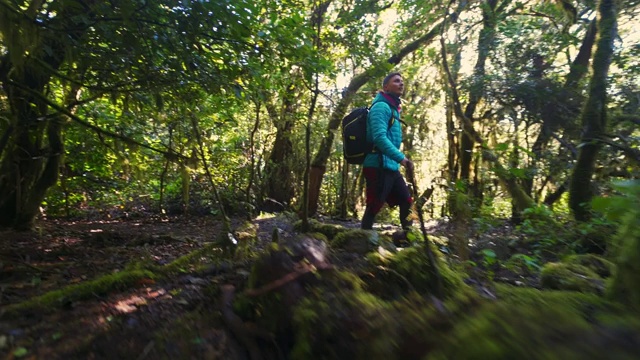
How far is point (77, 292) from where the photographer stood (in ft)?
9.94

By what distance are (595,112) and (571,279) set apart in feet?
14.9

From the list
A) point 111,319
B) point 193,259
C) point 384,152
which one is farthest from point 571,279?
point 193,259

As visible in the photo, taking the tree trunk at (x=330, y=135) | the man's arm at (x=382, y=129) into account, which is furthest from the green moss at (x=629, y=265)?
the tree trunk at (x=330, y=135)

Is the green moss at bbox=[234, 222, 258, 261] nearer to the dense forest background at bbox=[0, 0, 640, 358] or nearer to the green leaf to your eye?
the dense forest background at bbox=[0, 0, 640, 358]

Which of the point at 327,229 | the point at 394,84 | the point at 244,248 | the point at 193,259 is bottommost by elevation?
the point at 193,259

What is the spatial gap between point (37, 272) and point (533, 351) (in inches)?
184

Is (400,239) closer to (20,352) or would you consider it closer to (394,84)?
(394,84)

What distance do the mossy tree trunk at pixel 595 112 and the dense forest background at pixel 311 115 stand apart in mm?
26

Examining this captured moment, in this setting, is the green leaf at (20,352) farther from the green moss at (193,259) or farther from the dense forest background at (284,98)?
the dense forest background at (284,98)

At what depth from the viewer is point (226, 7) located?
418 centimetres

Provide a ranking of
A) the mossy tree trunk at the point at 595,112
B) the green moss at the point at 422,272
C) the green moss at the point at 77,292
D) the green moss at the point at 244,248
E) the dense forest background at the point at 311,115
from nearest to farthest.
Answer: the green moss at the point at 422,272 < the green moss at the point at 77,292 < the dense forest background at the point at 311,115 < the green moss at the point at 244,248 < the mossy tree trunk at the point at 595,112

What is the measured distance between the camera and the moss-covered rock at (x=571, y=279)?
7.84 ft

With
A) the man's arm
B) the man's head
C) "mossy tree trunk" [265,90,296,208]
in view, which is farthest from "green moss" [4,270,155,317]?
"mossy tree trunk" [265,90,296,208]

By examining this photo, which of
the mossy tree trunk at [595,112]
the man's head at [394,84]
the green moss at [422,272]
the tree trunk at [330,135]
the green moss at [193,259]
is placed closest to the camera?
the green moss at [422,272]
